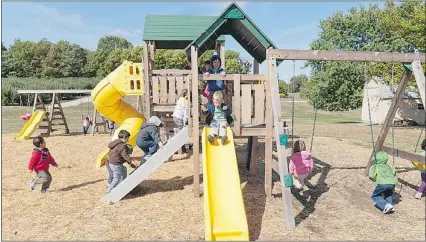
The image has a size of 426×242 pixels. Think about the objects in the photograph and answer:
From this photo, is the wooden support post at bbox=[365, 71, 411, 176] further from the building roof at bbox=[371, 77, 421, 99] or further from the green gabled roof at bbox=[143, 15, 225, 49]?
the building roof at bbox=[371, 77, 421, 99]

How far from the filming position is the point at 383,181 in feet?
22.4

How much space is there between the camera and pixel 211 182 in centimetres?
628

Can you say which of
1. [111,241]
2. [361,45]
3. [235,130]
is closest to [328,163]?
[235,130]

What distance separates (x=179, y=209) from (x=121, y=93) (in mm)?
4710

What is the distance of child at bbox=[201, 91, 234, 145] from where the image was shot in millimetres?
7133

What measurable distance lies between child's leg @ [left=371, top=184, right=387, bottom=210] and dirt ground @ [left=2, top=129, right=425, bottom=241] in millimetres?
159

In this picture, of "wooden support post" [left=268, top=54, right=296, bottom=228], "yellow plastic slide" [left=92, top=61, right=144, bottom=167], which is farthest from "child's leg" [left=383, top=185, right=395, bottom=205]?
"yellow plastic slide" [left=92, top=61, right=144, bottom=167]

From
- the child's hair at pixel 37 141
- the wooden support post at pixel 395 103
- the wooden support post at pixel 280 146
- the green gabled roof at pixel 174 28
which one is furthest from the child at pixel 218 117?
the green gabled roof at pixel 174 28

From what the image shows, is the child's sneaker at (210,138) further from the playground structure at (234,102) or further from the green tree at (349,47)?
the green tree at (349,47)

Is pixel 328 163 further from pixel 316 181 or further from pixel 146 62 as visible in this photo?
pixel 146 62

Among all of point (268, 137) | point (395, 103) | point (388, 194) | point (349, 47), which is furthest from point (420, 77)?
point (349, 47)

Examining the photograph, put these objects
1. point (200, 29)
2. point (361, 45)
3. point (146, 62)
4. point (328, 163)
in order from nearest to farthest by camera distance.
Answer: point (146, 62)
point (328, 163)
point (200, 29)
point (361, 45)

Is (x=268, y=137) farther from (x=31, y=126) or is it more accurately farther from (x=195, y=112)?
(x=31, y=126)

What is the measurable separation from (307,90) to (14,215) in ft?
103
